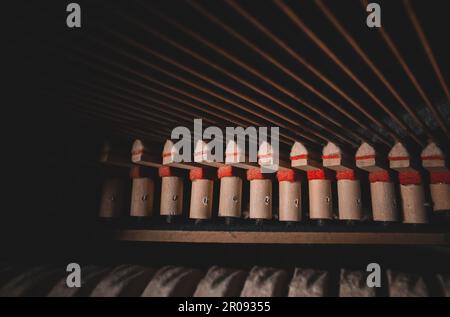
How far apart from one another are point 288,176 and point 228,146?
45 cm

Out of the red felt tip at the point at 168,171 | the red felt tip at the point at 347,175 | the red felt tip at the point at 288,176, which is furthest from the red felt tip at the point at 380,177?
the red felt tip at the point at 168,171

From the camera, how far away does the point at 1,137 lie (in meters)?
2.28

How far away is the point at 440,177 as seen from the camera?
6.24 feet

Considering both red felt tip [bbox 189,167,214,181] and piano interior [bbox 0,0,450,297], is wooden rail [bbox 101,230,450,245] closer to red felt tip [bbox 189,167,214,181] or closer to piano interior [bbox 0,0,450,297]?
piano interior [bbox 0,0,450,297]

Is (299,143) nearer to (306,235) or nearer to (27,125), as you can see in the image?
(306,235)

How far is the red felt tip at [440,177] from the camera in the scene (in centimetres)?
189

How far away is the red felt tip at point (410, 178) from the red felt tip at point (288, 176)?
623 mm

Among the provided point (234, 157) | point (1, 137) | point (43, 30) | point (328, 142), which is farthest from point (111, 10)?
point (1, 137)

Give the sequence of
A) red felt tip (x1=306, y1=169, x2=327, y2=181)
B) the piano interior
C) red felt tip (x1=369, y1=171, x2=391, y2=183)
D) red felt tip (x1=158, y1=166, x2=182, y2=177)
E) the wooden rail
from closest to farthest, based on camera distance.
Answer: the piano interior
the wooden rail
red felt tip (x1=369, y1=171, x2=391, y2=183)
red felt tip (x1=306, y1=169, x2=327, y2=181)
red felt tip (x1=158, y1=166, x2=182, y2=177)

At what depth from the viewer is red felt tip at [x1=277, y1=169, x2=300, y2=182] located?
7.01 feet

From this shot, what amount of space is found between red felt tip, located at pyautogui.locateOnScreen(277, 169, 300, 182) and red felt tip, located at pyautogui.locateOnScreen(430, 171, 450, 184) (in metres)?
0.79

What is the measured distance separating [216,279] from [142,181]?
998 mm

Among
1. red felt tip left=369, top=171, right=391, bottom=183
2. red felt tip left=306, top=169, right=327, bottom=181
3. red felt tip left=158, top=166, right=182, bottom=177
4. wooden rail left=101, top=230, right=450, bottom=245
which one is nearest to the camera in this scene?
wooden rail left=101, top=230, right=450, bottom=245

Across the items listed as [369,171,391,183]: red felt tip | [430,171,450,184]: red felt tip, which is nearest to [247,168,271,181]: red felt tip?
[369,171,391,183]: red felt tip
